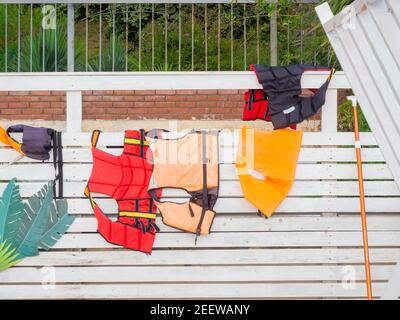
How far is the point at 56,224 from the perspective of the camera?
3.61m

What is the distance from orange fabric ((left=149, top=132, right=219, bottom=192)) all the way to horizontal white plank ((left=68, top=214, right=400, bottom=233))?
25 centimetres

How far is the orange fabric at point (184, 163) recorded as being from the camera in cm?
358

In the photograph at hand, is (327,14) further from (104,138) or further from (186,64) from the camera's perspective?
(186,64)

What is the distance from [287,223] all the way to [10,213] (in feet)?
5.45

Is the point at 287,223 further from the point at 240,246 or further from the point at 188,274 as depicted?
the point at 188,274

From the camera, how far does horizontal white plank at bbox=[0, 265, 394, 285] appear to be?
3605mm

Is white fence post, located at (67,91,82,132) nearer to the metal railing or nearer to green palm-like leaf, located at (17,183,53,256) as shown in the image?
green palm-like leaf, located at (17,183,53,256)

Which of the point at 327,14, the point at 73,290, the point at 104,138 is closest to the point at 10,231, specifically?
the point at 73,290

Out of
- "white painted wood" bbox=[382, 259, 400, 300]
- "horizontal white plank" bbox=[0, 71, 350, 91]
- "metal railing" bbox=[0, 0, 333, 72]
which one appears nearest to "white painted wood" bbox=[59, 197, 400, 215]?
"horizontal white plank" bbox=[0, 71, 350, 91]

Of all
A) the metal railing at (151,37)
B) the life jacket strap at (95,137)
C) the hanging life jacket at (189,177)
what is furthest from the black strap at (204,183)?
the metal railing at (151,37)

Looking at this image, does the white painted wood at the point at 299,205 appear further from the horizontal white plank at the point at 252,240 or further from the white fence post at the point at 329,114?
the white fence post at the point at 329,114

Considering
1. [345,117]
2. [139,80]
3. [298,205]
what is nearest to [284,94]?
[298,205]

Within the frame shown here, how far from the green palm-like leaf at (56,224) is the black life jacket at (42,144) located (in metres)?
0.07
